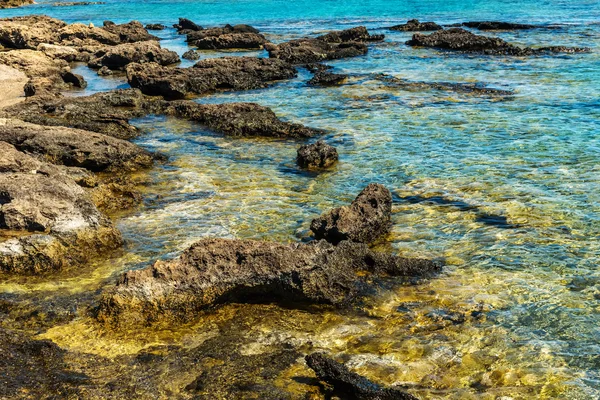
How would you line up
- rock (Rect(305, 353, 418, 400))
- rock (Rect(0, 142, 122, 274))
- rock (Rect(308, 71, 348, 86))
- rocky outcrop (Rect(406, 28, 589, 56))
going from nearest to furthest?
1. rock (Rect(305, 353, 418, 400))
2. rock (Rect(0, 142, 122, 274))
3. rock (Rect(308, 71, 348, 86))
4. rocky outcrop (Rect(406, 28, 589, 56))

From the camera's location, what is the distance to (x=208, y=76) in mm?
23281

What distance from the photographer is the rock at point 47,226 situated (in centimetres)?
828

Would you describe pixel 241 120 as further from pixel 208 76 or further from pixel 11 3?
pixel 11 3

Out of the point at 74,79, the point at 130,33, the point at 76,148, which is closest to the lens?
the point at 76,148

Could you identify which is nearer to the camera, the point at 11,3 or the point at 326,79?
the point at 326,79

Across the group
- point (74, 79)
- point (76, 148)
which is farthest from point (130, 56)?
point (76, 148)

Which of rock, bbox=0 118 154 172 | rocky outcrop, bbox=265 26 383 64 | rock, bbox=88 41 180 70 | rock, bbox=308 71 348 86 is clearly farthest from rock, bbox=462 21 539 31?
rock, bbox=0 118 154 172

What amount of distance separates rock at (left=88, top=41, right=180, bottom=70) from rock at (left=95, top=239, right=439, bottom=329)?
74.5ft

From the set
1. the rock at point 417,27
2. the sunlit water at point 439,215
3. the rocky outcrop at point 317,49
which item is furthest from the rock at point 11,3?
the sunlit water at point 439,215

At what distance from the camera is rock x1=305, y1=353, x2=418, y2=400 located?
5445 millimetres

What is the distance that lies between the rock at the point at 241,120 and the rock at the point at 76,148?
328 centimetres

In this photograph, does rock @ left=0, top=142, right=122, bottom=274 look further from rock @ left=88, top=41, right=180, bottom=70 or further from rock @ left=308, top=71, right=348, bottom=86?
rock @ left=88, top=41, right=180, bottom=70

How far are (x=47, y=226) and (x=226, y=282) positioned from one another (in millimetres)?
3188

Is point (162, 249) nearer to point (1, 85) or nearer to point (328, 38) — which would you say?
point (1, 85)
